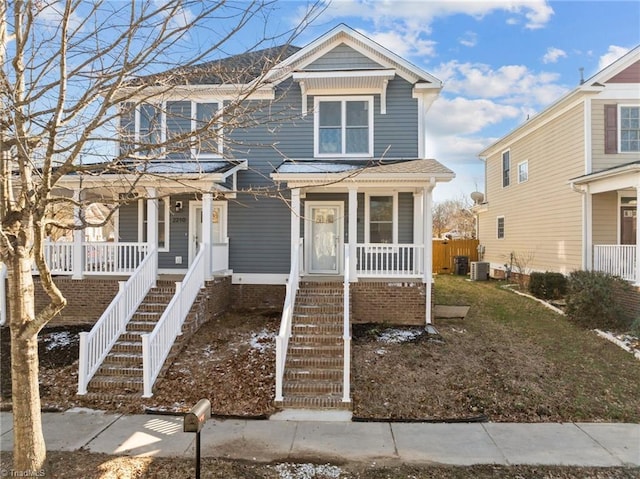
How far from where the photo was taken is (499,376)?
6.72 meters

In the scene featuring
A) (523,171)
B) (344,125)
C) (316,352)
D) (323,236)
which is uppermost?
(344,125)

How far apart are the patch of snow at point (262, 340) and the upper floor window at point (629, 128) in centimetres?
1186

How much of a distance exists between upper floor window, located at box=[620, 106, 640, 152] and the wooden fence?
10965 mm

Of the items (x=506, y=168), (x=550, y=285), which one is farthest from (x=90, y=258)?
(x=506, y=168)

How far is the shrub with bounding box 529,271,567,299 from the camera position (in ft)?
42.9

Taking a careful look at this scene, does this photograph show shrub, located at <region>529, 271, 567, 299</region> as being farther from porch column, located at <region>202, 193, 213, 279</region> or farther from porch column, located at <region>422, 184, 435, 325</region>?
porch column, located at <region>202, 193, 213, 279</region>

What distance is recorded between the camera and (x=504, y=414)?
563 cm

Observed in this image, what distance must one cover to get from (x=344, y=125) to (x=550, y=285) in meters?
8.46

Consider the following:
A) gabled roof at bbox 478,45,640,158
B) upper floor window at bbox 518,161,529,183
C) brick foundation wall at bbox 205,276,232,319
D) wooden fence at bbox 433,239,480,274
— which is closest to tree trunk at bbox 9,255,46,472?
brick foundation wall at bbox 205,276,232,319

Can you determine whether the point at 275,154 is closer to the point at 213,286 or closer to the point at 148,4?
the point at 213,286

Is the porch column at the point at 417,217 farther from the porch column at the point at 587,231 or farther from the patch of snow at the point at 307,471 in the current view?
the patch of snow at the point at 307,471

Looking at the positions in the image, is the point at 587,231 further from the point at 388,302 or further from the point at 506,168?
the point at 506,168

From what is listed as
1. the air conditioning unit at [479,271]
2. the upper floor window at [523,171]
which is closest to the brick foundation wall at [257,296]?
the air conditioning unit at [479,271]

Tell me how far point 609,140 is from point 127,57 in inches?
537
